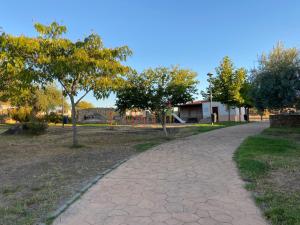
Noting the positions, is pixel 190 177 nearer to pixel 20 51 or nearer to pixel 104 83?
pixel 104 83

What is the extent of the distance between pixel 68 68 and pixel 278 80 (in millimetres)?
9498

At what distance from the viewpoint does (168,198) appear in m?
4.46

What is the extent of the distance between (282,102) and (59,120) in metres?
28.2

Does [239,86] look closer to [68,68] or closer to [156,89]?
[156,89]

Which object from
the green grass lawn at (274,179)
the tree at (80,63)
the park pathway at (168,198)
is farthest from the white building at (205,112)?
the park pathway at (168,198)

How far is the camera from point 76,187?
5.27 metres

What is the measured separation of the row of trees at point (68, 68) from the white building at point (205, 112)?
2096 cm

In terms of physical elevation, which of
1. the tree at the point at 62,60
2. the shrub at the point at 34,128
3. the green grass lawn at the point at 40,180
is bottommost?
the green grass lawn at the point at 40,180

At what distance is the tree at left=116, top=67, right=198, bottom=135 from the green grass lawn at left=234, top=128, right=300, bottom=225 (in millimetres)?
5459

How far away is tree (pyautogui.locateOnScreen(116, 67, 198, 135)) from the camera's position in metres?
13.5

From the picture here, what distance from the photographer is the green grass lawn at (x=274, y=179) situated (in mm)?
3753

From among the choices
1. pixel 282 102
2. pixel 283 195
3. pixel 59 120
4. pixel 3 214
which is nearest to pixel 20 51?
pixel 3 214

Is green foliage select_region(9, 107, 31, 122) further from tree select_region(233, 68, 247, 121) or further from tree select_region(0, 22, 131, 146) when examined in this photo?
tree select_region(0, 22, 131, 146)

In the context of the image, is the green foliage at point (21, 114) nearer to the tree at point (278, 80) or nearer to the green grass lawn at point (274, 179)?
the tree at point (278, 80)
